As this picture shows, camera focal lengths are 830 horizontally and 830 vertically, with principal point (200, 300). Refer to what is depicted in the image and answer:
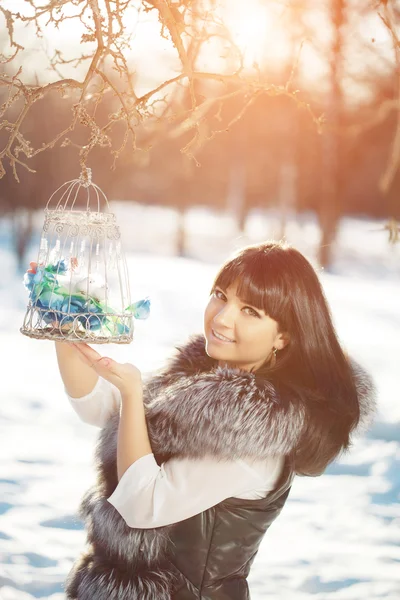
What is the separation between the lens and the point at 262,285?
4.92 feet

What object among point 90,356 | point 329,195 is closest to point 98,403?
point 90,356

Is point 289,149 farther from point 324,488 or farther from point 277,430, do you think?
point 277,430

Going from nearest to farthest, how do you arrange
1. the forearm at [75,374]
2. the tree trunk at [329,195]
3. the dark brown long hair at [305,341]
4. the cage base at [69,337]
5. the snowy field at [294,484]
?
the cage base at [69,337] < the dark brown long hair at [305,341] < the forearm at [75,374] < the snowy field at [294,484] < the tree trunk at [329,195]

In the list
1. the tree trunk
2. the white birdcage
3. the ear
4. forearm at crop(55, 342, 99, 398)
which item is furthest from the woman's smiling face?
the tree trunk

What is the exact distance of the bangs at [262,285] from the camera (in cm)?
150

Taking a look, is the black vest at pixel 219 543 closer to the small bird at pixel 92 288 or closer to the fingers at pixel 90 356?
the fingers at pixel 90 356

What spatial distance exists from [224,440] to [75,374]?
1.35ft

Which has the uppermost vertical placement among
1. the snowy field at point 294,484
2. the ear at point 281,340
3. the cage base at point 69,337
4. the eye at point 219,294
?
the eye at point 219,294

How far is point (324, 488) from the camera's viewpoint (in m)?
4.36

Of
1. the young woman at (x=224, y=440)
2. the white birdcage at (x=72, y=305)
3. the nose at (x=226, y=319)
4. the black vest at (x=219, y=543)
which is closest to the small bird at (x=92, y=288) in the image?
the white birdcage at (x=72, y=305)

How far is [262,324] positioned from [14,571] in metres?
2.26

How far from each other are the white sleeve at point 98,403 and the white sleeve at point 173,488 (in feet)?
1.02

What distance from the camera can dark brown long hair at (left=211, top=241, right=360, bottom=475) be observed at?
1493 millimetres

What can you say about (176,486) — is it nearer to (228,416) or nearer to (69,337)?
(228,416)
